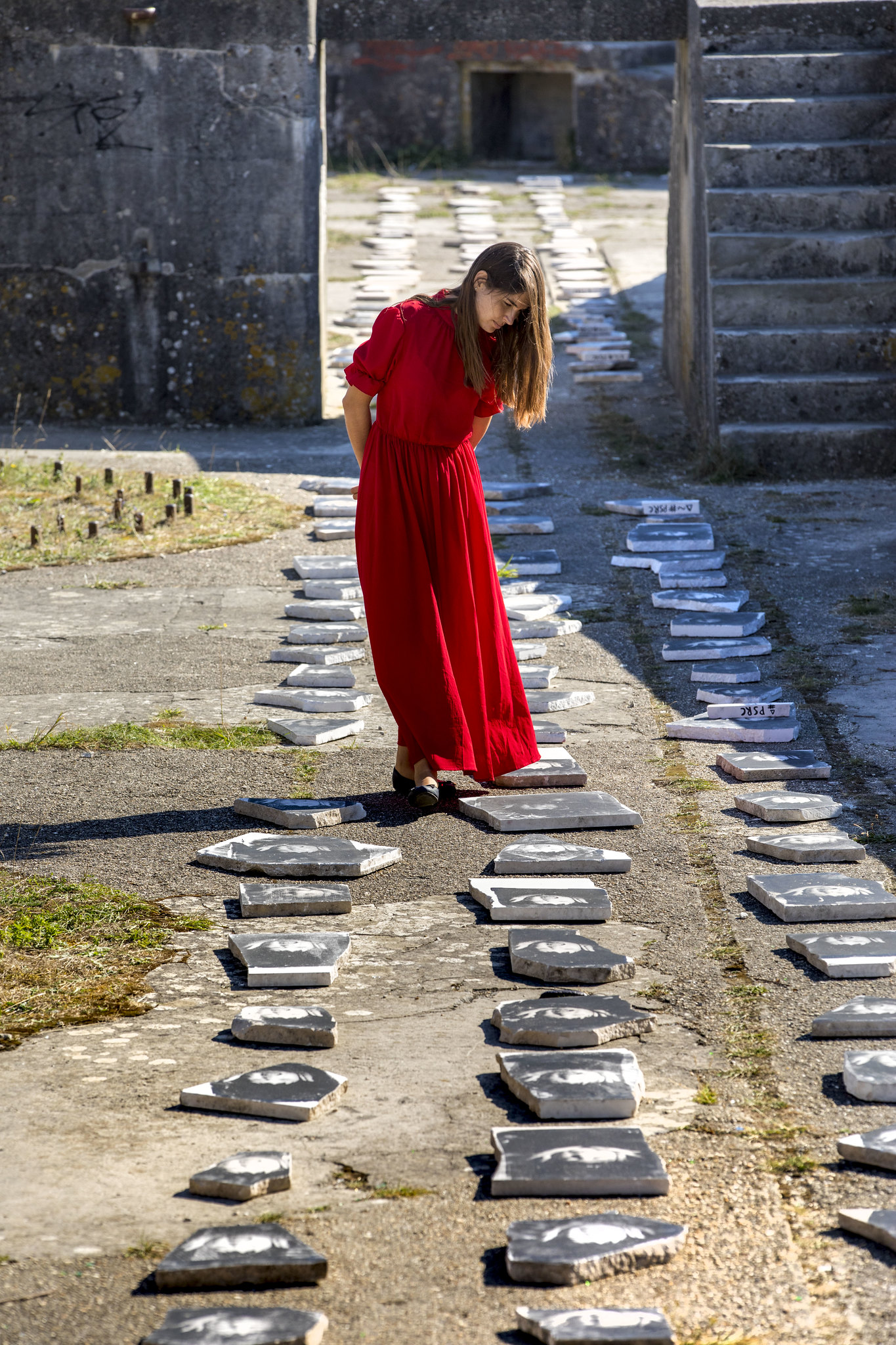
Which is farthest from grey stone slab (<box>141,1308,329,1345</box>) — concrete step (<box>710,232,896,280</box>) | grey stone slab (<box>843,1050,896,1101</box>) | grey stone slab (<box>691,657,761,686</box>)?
concrete step (<box>710,232,896,280</box>)

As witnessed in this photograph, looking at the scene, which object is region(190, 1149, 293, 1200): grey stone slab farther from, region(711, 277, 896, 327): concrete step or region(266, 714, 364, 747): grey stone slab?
region(711, 277, 896, 327): concrete step

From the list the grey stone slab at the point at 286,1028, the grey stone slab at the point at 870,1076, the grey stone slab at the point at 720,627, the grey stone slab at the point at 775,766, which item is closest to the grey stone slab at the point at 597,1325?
the grey stone slab at the point at 870,1076

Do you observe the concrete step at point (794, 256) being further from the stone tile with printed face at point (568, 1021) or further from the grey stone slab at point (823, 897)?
the stone tile with printed face at point (568, 1021)

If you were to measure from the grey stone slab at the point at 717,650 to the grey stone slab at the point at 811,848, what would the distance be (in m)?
1.79

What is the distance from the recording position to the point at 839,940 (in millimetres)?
3736

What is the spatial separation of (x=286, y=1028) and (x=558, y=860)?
1.17 metres

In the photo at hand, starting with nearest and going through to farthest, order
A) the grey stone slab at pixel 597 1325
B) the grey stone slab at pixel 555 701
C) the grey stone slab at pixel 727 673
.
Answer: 1. the grey stone slab at pixel 597 1325
2. the grey stone slab at pixel 555 701
3. the grey stone slab at pixel 727 673

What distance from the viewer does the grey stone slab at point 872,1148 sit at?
2822 millimetres

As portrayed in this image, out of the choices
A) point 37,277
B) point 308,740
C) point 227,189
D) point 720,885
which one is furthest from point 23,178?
point 720,885

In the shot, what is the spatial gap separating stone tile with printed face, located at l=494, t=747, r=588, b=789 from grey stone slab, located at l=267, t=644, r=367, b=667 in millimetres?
1392

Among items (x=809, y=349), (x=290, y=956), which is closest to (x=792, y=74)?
(x=809, y=349)

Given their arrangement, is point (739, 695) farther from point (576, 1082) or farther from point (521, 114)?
point (521, 114)

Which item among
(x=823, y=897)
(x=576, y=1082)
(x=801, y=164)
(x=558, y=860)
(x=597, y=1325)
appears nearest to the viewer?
(x=597, y=1325)

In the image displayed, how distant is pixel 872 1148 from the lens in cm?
283
